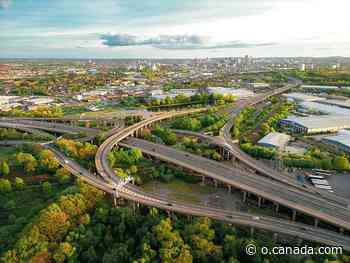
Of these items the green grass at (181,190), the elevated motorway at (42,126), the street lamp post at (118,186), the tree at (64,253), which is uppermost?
the elevated motorway at (42,126)

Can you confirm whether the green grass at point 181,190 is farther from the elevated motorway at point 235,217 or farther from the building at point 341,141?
the building at point 341,141

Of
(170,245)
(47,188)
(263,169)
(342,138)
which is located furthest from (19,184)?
(342,138)

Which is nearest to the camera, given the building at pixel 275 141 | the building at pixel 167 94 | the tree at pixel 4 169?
the tree at pixel 4 169

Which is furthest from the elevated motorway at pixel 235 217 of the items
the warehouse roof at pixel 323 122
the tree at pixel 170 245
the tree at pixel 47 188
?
the warehouse roof at pixel 323 122

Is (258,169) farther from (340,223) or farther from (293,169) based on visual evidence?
(340,223)

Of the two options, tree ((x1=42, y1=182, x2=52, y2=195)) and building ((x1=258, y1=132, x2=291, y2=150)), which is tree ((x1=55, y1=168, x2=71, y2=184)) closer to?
tree ((x1=42, y1=182, x2=52, y2=195))

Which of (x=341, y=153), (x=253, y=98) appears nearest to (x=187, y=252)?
(x=341, y=153)

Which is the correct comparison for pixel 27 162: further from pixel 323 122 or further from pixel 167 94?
pixel 167 94
